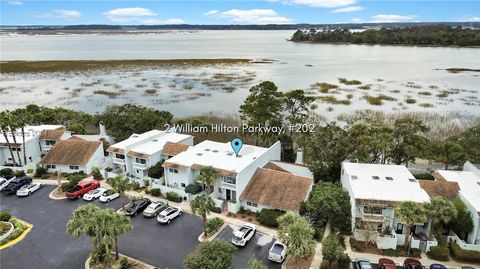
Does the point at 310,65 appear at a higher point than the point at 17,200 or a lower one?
higher

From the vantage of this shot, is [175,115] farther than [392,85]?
No

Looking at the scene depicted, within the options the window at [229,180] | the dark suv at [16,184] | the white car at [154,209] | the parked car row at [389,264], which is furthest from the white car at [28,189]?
the parked car row at [389,264]

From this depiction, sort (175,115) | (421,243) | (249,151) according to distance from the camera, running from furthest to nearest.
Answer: (175,115)
(249,151)
(421,243)

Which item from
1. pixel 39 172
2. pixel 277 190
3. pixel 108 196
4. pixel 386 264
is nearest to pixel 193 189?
pixel 277 190

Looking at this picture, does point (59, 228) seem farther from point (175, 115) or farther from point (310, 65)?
point (310, 65)

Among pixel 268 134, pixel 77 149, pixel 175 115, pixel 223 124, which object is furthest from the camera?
pixel 175 115

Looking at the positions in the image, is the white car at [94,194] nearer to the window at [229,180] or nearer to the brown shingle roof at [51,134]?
the window at [229,180]

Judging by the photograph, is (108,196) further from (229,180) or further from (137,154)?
(229,180)

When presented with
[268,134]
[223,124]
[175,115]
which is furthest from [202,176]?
[175,115]
